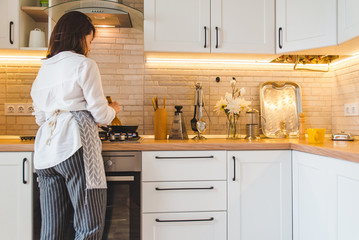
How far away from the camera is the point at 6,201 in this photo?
1.74 m

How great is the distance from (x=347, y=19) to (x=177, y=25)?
1132 millimetres

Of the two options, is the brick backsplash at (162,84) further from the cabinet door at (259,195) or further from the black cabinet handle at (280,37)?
the cabinet door at (259,195)

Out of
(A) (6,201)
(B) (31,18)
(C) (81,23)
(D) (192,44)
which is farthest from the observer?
(B) (31,18)

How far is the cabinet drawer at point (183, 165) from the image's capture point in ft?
5.91

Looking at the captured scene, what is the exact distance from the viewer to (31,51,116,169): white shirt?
142cm

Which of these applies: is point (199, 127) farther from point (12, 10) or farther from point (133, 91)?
point (12, 10)

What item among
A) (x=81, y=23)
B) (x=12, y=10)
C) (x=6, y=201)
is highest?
(x=12, y=10)

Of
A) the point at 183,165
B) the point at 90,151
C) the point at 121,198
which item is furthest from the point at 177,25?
the point at 121,198

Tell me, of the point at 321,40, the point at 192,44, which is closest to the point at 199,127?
the point at 192,44

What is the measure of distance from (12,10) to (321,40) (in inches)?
88.1

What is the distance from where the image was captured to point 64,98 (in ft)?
4.79

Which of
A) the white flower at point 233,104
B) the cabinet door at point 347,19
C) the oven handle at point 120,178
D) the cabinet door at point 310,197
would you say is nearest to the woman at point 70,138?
the oven handle at point 120,178

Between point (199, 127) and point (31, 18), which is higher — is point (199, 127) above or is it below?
below

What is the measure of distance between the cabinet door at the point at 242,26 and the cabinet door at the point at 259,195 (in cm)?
82
